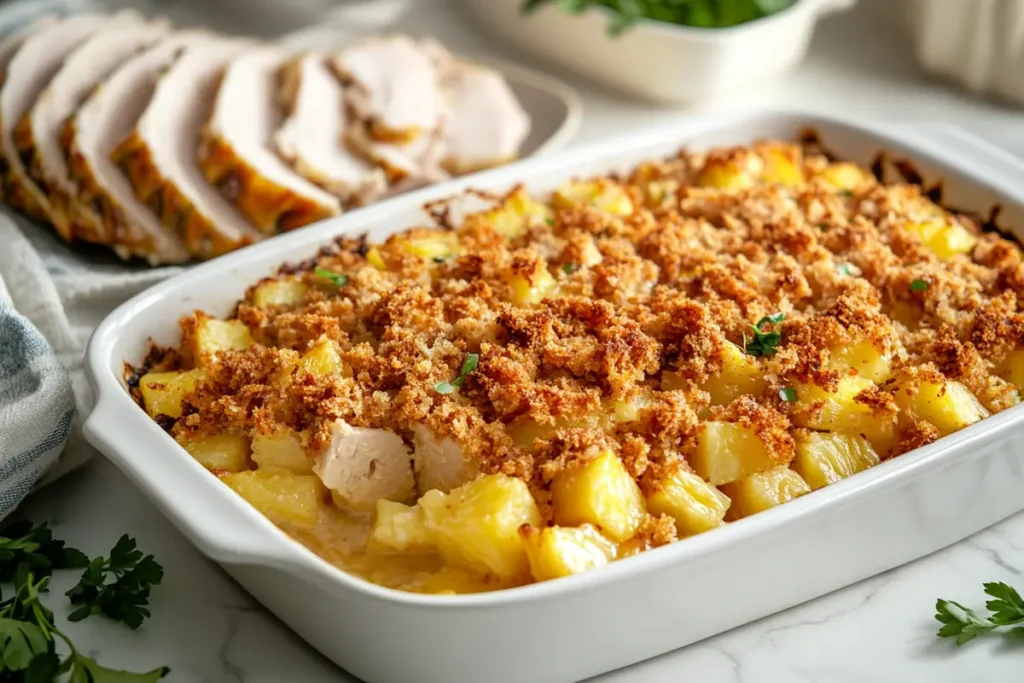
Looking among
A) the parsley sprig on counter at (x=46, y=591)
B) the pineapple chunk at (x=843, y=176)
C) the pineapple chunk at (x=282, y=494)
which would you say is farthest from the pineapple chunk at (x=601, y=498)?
the pineapple chunk at (x=843, y=176)

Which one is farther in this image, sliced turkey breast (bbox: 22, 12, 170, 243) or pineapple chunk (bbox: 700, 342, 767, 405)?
sliced turkey breast (bbox: 22, 12, 170, 243)

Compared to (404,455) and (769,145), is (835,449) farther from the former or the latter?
(769,145)

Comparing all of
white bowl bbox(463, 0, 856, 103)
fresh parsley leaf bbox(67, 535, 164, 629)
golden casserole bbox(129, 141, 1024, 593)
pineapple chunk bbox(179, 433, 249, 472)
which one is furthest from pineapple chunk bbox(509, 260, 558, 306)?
white bowl bbox(463, 0, 856, 103)

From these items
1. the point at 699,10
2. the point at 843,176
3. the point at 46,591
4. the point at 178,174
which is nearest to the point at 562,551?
the point at 46,591

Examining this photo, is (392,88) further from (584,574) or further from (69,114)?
(584,574)

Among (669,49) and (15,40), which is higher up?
(669,49)

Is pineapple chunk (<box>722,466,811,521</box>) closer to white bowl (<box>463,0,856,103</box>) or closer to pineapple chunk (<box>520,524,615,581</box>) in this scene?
pineapple chunk (<box>520,524,615,581</box>)

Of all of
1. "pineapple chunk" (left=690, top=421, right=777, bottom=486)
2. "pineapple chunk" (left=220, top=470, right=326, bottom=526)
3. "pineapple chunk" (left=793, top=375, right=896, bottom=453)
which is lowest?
"pineapple chunk" (left=220, top=470, right=326, bottom=526)
